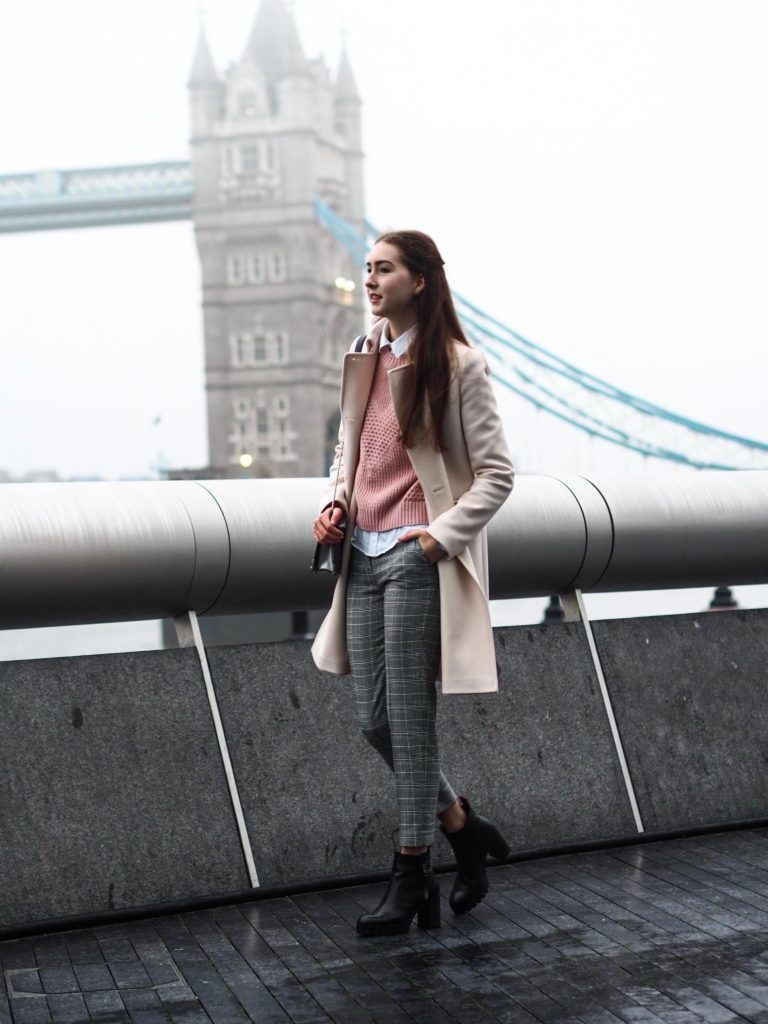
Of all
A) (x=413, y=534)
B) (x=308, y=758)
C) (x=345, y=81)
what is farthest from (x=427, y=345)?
(x=345, y=81)

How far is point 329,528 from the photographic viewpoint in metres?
2.38

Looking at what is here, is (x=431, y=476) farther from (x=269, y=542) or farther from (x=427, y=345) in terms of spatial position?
(x=269, y=542)

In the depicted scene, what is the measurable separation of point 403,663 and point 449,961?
0.44 m

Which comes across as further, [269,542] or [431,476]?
[269,542]

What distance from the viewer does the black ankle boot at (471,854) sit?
2449mm

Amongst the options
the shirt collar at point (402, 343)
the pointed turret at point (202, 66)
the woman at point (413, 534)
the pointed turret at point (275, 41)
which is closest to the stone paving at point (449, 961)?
the woman at point (413, 534)

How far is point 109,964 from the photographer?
2.25 meters

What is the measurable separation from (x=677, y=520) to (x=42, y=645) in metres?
34.0

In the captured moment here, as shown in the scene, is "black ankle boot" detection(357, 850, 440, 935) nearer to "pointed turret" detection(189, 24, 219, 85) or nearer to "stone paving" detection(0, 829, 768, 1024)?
"stone paving" detection(0, 829, 768, 1024)

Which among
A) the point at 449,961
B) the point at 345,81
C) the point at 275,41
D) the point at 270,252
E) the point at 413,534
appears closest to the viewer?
the point at 449,961

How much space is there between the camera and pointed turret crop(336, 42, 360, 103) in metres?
69.3

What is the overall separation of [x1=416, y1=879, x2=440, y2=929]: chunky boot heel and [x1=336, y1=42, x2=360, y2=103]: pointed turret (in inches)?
2737

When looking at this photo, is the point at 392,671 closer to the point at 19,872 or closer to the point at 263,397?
the point at 19,872

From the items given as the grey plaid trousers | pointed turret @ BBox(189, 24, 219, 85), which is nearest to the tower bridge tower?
pointed turret @ BBox(189, 24, 219, 85)
